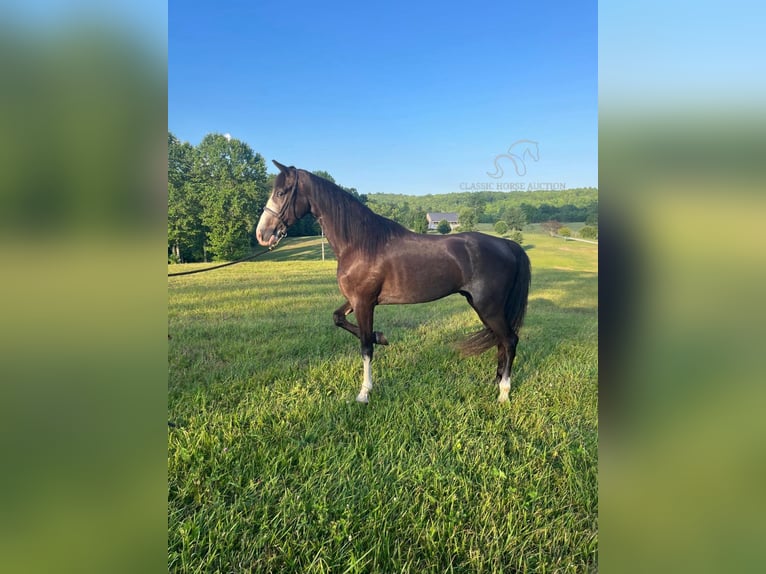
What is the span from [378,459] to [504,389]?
1.50m

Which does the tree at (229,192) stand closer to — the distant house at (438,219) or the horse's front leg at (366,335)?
the distant house at (438,219)

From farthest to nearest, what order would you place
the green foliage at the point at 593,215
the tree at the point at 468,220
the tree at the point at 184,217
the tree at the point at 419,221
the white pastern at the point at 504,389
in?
1. the tree at the point at 184,217
2. the tree at the point at 468,220
3. the tree at the point at 419,221
4. the white pastern at the point at 504,389
5. the green foliage at the point at 593,215

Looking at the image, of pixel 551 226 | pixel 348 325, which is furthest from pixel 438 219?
pixel 348 325

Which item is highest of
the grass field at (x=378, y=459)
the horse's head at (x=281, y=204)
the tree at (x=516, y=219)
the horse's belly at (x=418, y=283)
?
the tree at (x=516, y=219)

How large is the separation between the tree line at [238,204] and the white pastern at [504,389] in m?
3.07

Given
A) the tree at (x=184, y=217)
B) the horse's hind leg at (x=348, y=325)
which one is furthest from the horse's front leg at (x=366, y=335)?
the tree at (x=184, y=217)

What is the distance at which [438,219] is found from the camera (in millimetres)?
6867

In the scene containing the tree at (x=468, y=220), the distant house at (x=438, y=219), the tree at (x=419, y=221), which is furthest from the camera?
the tree at (x=468, y=220)

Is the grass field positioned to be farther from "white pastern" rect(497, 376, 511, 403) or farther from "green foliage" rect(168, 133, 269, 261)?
"green foliage" rect(168, 133, 269, 261)

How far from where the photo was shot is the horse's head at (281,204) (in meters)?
3.19

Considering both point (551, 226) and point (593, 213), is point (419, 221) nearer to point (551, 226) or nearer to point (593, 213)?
point (551, 226)

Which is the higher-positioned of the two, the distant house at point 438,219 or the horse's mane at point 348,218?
the distant house at point 438,219

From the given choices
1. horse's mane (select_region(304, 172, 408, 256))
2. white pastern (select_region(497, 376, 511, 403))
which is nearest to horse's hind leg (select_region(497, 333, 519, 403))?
white pastern (select_region(497, 376, 511, 403))
